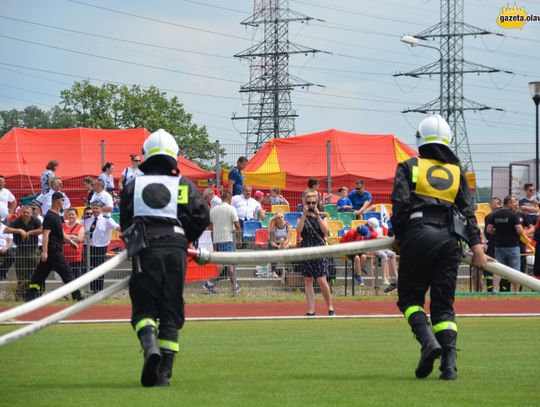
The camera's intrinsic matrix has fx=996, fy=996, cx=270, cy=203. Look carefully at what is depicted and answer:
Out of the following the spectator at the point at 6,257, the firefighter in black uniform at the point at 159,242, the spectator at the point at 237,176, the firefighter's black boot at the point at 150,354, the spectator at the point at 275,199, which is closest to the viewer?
the firefighter's black boot at the point at 150,354

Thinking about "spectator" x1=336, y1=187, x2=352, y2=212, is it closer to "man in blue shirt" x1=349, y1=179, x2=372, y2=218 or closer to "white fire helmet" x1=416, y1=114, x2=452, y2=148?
"man in blue shirt" x1=349, y1=179, x2=372, y2=218

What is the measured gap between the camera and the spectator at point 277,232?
20.9m

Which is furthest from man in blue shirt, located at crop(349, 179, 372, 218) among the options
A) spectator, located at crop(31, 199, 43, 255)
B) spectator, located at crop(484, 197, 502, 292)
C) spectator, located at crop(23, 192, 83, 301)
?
spectator, located at crop(23, 192, 83, 301)

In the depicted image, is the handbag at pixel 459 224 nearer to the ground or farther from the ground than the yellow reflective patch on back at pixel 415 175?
nearer to the ground

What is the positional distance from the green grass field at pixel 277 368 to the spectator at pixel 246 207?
8.87 metres

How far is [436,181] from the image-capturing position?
28.5ft

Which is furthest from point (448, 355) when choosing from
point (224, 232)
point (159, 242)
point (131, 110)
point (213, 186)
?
point (131, 110)

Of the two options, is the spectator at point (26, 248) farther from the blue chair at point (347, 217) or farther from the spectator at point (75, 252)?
the blue chair at point (347, 217)

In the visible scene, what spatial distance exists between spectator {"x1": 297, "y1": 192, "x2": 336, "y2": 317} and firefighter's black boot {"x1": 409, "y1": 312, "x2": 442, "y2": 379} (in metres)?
7.78

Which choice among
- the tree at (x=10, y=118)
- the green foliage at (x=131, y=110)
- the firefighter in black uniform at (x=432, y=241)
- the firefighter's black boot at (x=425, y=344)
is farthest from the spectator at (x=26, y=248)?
the tree at (x=10, y=118)

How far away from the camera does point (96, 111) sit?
93.9 metres

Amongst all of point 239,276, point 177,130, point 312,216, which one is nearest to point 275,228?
point 239,276

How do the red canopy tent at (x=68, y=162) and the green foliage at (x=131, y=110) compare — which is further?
the green foliage at (x=131, y=110)

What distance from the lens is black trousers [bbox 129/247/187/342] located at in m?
8.23
